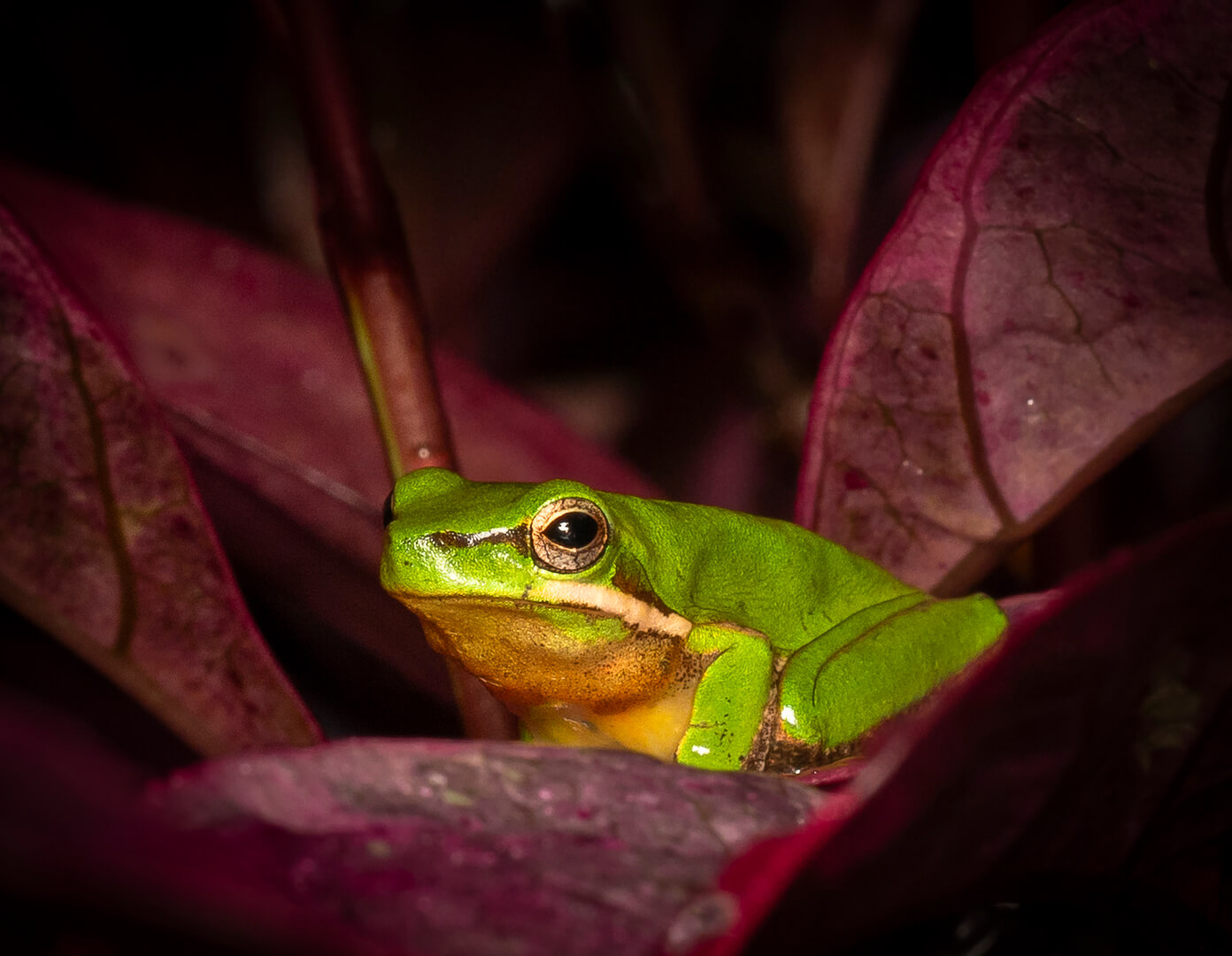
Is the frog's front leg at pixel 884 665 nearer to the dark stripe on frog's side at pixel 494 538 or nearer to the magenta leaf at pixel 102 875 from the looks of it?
the dark stripe on frog's side at pixel 494 538

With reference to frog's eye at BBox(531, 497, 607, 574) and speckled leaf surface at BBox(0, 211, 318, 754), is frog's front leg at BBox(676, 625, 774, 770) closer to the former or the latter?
frog's eye at BBox(531, 497, 607, 574)

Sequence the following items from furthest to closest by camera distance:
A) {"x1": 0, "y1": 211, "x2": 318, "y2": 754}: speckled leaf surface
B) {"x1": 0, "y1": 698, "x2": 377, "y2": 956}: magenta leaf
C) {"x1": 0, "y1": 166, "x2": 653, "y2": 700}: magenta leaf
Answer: {"x1": 0, "y1": 166, "x2": 653, "y2": 700}: magenta leaf, {"x1": 0, "y1": 211, "x2": 318, "y2": 754}: speckled leaf surface, {"x1": 0, "y1": 698, "x2": 377, "y2": 956}: magenta leaf

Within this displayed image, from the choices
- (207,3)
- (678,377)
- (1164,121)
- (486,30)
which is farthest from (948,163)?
(207,3)

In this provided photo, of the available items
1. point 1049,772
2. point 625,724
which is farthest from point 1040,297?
point 625,724

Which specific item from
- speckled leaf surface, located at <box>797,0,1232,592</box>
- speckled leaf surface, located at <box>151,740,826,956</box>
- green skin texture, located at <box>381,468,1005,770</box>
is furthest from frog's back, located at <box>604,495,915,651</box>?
speckled leaf surface, located at <box>151,740,826,956</box>

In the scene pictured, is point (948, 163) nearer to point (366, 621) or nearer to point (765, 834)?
point (765, 834)

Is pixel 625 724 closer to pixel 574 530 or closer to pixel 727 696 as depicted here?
pixel 727 696
